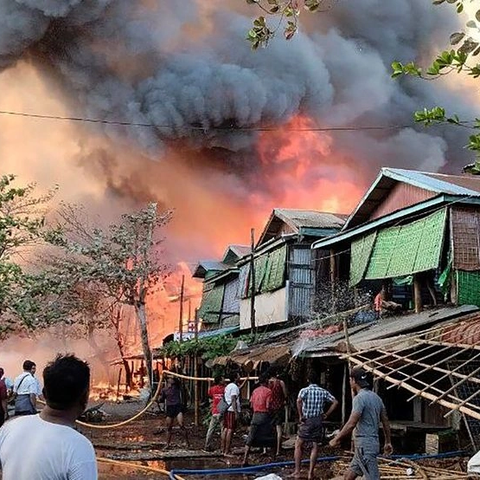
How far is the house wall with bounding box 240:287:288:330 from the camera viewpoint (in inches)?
821

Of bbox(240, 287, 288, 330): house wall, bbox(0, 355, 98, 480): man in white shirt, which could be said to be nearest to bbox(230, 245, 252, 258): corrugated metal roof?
bbox(240, 287, 288, 330): house wall

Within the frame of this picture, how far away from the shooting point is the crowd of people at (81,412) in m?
2.68

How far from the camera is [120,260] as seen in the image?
92.2 ft

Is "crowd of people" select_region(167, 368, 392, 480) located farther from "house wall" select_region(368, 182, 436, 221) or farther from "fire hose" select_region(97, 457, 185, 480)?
"house wall" select_region(368, 182, 436, 221)

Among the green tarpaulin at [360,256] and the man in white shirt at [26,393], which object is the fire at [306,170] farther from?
the man in white shirt at [26,393]

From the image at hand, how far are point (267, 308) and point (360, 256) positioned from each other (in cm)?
593

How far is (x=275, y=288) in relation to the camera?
839 inches

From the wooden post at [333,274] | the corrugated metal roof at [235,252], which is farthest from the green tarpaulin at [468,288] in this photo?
the corrugated metal roof at [235,252]

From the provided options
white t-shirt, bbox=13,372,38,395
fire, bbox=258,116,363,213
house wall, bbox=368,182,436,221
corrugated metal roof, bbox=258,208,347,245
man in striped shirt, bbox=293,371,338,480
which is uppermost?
fire, bbox=258,116,363,213

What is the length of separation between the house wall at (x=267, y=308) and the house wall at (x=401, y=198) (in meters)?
4.26

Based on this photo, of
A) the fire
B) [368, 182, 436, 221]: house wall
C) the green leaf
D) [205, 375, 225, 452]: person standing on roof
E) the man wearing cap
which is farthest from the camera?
the fire

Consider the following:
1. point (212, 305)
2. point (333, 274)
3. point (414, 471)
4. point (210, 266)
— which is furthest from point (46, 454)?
point (210, 266)

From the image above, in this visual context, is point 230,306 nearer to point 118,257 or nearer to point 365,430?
point 118,257

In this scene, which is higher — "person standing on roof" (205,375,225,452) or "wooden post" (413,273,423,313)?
"wooden post" (413,273,423,313)
